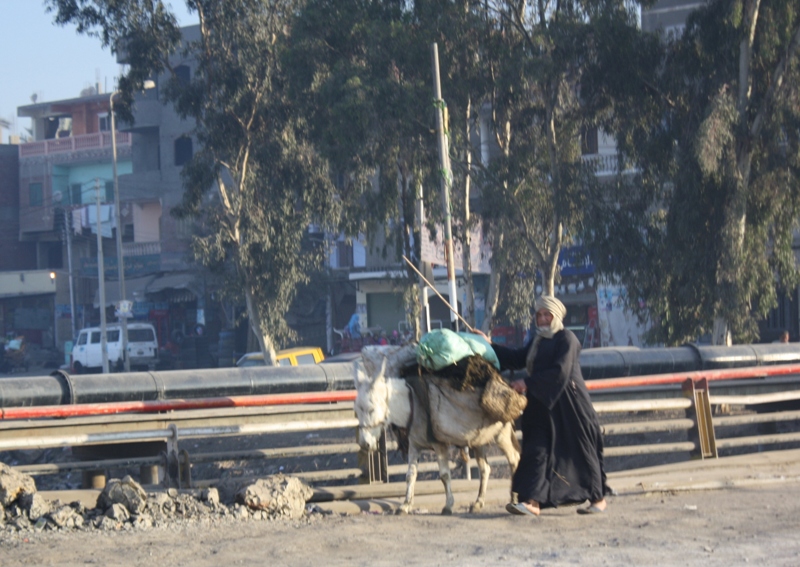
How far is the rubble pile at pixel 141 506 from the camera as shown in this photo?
6.09 meters

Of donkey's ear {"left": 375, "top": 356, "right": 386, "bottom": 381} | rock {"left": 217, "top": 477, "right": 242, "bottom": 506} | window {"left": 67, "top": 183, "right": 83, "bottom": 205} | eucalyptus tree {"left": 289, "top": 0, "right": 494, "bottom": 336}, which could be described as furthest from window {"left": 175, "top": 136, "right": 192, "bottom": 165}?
donkey's ear {"left": 375, "top": 356, "right": 386, "bottom": 381}

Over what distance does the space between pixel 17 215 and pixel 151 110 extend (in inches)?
553

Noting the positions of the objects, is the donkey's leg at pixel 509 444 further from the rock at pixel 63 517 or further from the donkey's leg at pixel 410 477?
the rock at pixel 63 517

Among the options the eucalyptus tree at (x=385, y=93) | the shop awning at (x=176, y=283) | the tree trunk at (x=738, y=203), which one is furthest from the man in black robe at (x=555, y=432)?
the shop awning at (x=176, y=283)

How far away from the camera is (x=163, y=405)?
6.88 metres

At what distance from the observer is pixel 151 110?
47812 millimetres

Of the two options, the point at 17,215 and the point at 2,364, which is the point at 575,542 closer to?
the point at 2,364

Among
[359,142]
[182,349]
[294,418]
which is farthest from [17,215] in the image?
[294,418]

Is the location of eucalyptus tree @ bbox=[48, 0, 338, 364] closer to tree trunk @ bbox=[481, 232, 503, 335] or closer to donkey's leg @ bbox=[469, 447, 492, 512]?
tree trunk @ bbox=[481, 232, 503, 335]

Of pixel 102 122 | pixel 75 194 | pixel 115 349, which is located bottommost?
pixel 115 349

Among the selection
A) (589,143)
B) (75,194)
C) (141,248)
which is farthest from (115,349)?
(589,143)

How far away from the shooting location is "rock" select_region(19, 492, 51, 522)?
6.09m

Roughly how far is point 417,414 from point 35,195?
54606 millimetres

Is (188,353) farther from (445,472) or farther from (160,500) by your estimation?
(445,472)
